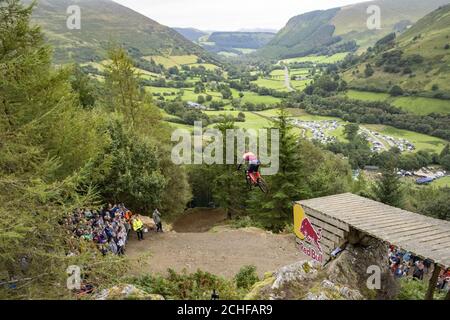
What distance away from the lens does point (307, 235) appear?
16734 millimetres

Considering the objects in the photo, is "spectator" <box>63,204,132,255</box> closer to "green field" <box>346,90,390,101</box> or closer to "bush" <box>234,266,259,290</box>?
"bush" <box>234,266,259,290</box>

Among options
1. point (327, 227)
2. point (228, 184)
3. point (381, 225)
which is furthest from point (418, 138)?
point (381, 225)

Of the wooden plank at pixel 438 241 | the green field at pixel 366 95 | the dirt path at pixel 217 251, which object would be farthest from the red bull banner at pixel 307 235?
the green field at pixel 366 95

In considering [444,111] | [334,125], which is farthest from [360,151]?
[444,111]

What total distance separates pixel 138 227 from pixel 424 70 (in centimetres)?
16276

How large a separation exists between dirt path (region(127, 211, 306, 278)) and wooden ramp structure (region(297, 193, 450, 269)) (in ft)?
23.9

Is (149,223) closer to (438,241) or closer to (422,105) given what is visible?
(438,241)

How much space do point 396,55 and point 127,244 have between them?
18077 cm

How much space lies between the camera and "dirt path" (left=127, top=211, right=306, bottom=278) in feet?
68.2

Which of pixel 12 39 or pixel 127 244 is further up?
pixel 12 39

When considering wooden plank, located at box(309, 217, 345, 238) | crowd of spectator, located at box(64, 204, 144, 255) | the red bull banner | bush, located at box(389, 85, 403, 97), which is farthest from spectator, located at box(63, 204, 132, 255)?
bush, located at box(389, 85, 403, 97)

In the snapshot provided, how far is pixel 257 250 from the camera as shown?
78.9 ft

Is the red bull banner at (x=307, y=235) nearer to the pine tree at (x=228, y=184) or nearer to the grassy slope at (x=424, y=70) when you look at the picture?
the pine tree at (x=228, y=184)
